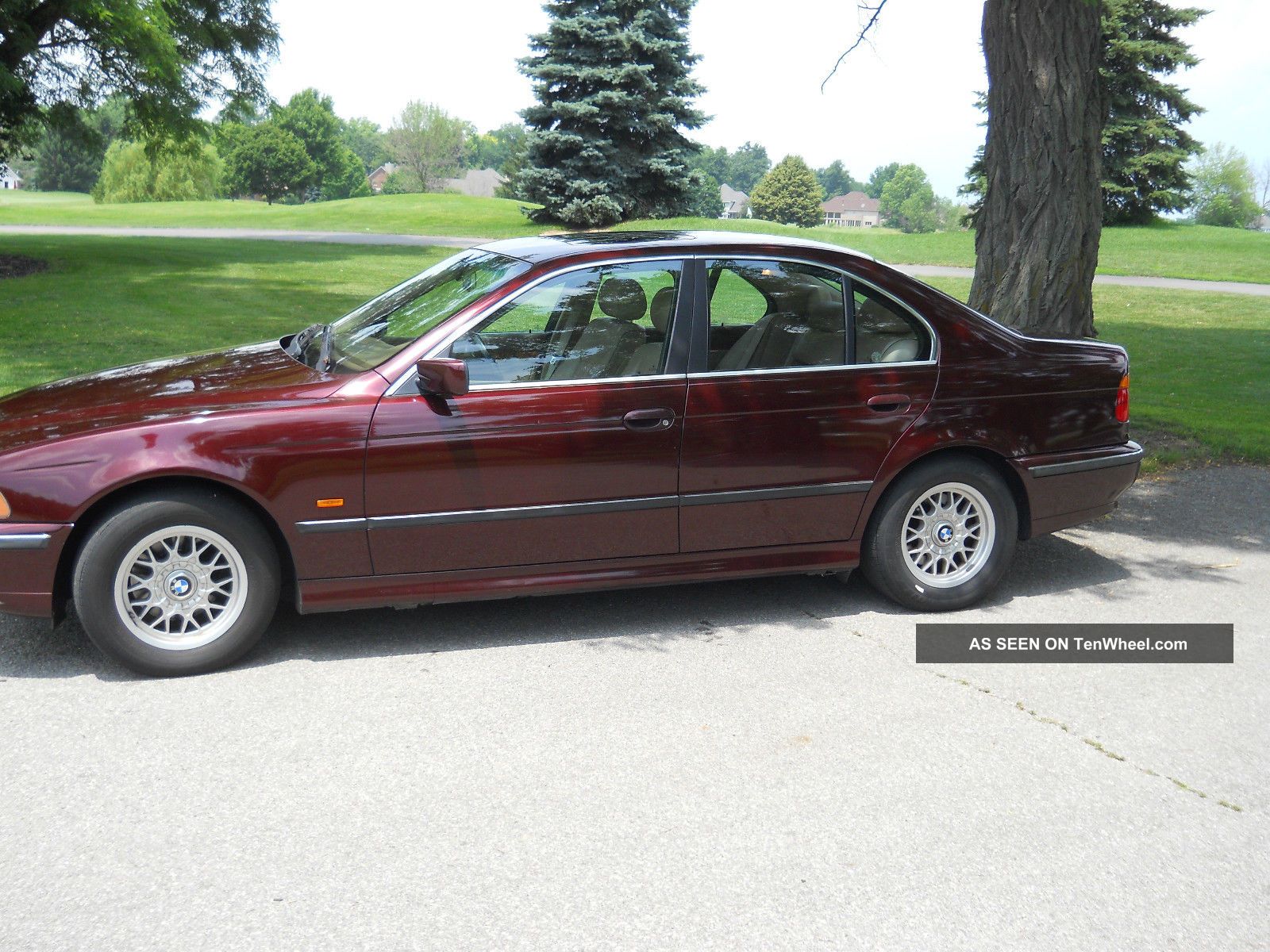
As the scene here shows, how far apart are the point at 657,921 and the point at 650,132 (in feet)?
114

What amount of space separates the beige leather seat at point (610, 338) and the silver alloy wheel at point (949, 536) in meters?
1.51

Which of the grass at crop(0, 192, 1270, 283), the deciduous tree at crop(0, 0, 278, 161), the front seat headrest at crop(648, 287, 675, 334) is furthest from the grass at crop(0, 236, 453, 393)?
the grass at crop(0, 192, 1270, 283)

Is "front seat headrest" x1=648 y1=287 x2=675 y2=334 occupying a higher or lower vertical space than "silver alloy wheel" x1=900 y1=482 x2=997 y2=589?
higher

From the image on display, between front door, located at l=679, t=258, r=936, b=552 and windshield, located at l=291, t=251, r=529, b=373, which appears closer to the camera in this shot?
windshield, located at l=291, t=251, r=529, b=373

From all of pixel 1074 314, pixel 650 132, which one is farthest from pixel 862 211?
pixel 1074 314

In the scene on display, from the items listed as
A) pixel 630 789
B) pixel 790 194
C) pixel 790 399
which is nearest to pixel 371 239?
pixel 790 399

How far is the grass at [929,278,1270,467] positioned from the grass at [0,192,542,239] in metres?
19.1

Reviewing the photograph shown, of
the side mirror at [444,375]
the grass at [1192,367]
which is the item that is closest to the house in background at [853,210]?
the grass at [1192,367]

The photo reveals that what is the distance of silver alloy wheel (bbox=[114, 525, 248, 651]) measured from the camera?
4375 mm

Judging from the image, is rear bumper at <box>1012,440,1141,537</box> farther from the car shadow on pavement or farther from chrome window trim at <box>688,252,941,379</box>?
chrome window trim at <box>688,252,941,379</box>

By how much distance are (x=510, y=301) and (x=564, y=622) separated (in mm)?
1441

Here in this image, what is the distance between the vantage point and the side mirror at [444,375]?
4.44 meters

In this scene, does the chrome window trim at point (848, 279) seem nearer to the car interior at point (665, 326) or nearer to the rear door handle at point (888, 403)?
the car interior at point (665, 326)

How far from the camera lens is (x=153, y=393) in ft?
15.6
